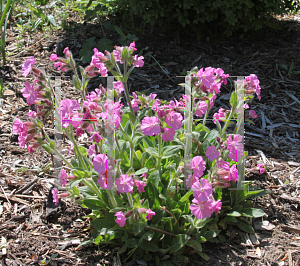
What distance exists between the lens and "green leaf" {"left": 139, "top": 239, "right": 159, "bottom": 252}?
6.79 ft

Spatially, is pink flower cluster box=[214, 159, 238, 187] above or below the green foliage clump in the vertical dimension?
below

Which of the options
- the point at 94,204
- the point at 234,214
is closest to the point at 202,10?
the point at 234,214

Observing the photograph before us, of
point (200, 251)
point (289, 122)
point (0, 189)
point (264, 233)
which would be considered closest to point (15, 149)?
point (0, 189)

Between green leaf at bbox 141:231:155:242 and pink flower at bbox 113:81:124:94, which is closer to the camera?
green leaf at bbox 141:231:155:242

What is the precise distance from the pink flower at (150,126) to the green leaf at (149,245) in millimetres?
788

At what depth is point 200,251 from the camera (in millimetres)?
2199

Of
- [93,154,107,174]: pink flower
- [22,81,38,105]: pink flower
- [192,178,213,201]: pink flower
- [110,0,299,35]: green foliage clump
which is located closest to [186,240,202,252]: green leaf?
[192,178,213,201]: pink flower

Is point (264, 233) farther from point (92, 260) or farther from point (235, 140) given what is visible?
point (92, 260)

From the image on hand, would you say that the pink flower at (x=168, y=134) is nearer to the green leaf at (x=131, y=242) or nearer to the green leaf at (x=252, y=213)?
the green leaf at (x=131, y=242)

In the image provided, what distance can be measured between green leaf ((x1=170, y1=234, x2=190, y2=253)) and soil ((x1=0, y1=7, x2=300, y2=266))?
22cm

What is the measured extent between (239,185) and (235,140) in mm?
518

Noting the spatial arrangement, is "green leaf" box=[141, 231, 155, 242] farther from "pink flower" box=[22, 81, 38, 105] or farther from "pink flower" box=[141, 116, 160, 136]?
"pink flower" box=[22, 81, 38, 105]

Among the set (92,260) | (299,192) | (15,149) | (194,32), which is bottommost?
(92,260)

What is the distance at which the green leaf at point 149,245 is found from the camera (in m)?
2.07
